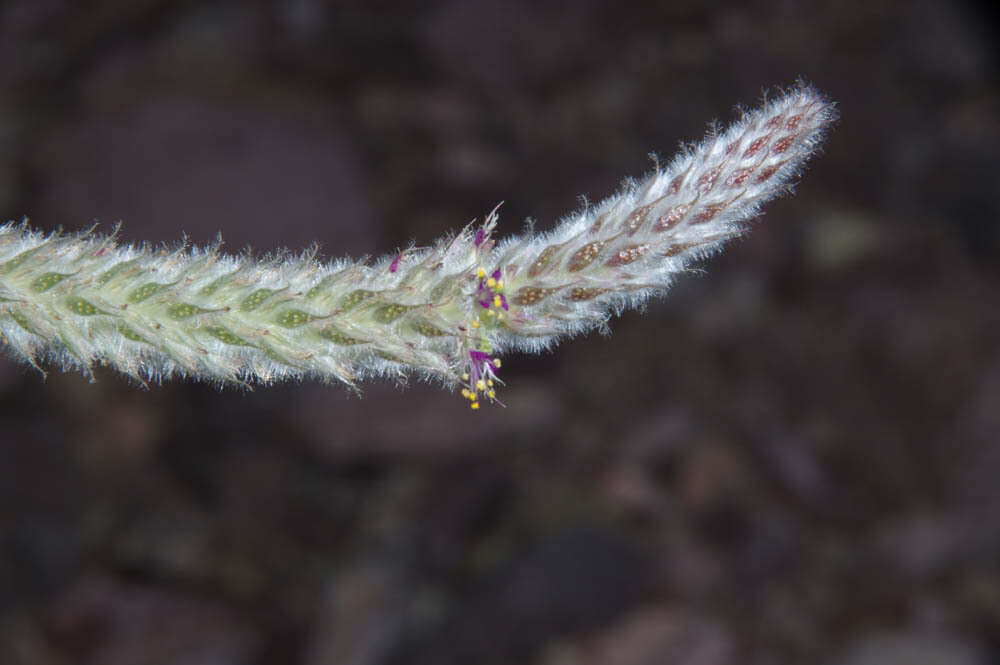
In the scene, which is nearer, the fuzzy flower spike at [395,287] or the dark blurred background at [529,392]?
the fuzzy flower spike at [395,287]

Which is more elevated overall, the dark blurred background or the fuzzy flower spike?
the dark blurred background

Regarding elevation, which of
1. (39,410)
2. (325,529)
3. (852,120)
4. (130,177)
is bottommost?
(325,529)

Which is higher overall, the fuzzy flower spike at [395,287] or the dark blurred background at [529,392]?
the dark blurred background at [529,392]

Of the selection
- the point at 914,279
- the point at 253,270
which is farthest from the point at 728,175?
the point at 914,279

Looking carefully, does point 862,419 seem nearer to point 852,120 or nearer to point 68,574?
point 852,120

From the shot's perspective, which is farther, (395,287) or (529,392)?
(529,392)
